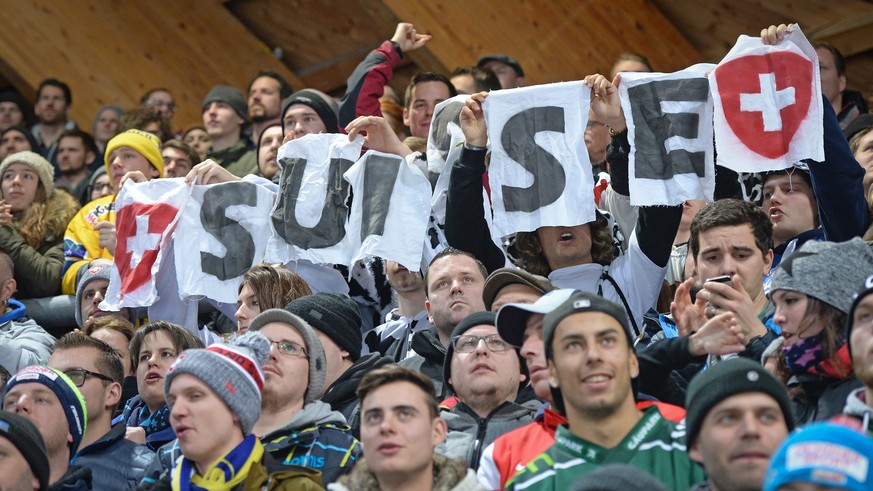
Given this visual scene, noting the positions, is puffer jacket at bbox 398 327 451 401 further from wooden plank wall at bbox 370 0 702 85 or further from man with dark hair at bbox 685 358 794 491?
wooden plank wall at bbox 370 0 702 85

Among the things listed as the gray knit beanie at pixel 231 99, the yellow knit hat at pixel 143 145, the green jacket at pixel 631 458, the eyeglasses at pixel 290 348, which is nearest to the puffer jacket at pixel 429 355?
the eyeglasses at pixel 290 348

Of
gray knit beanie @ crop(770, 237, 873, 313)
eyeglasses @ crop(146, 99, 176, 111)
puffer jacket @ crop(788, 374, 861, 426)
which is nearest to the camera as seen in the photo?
puffer jacket @ crop(788, 374, 861, 426)

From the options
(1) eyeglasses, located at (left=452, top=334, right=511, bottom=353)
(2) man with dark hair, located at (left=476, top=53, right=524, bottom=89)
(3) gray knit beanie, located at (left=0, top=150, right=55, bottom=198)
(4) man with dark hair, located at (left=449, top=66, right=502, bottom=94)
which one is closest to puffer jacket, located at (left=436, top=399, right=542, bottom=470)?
(1) eyeglasses, located at (left=452, top=334, right=511, bottom=353)

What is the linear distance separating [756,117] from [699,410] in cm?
229

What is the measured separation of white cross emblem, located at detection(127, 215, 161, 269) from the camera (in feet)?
23.2

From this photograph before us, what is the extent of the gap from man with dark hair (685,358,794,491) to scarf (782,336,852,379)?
1.72ft

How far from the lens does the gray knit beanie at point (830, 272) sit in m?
4.39

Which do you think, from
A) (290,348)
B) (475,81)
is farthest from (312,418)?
(475,81)

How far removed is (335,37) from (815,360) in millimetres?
7357

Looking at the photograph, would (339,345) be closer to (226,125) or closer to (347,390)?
(347,390)

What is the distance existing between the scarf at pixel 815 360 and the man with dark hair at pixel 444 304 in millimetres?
1532

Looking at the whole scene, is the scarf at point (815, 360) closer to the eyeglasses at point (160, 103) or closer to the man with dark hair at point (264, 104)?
the man with dark hair at point (264, 104)

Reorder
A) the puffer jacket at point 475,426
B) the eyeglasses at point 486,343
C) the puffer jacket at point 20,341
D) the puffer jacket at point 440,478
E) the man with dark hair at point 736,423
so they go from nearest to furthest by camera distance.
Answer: the man with dark hair at point 736,423
the puffer jacket at point 440,478
the puffer jacket at point 475,426
the eyeglasses at point 486,343
the puffer jacket at point 20,341

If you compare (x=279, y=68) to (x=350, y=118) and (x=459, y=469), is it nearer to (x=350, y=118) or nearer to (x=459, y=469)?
(x=350, y=118)
